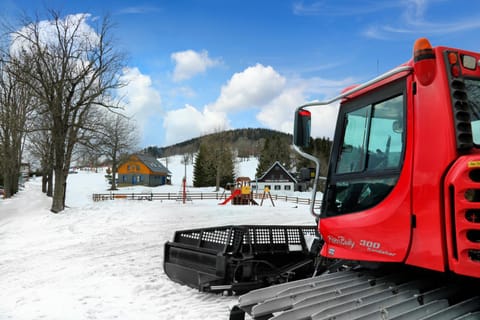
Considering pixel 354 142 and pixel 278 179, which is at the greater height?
pixel 354 142

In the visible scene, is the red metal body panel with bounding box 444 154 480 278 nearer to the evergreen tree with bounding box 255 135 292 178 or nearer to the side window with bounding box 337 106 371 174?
the side window with bounding box 337 106 371 174

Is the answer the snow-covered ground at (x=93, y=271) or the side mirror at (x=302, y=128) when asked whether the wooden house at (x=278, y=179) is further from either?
the side mirror at (x=302, y=128)

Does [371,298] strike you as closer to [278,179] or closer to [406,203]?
[406,203]

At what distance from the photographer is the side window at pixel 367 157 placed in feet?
10.0

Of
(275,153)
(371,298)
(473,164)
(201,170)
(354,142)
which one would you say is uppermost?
(275,153)

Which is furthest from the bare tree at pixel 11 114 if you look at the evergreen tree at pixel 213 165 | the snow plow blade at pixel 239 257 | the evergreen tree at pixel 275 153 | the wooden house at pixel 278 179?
the evergreen tree at pixel 275 153

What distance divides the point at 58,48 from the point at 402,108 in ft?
66.9

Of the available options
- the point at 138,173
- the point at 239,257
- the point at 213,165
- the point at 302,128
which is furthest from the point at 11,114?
the point at 138,173

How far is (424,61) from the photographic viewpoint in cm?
278

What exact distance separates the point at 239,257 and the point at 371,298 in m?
2.57

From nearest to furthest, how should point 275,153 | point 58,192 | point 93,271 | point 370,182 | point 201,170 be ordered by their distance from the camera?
point 370,182, point 93,271, point 58,192, point 201,170, point 275,153

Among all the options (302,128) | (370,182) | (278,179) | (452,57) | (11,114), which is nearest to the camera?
(452,57)

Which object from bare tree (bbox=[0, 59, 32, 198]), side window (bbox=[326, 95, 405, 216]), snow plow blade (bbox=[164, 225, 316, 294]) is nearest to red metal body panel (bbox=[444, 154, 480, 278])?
side window (bbox=[326, 95, 405, 216])

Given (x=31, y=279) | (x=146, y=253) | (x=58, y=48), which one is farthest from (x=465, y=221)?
(x=58, y=48)
